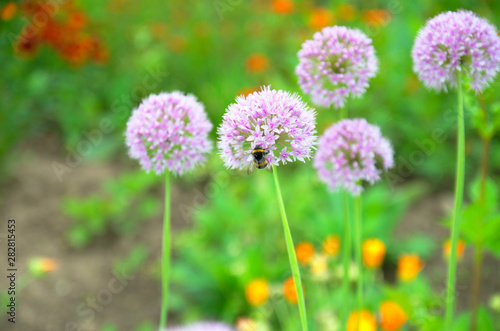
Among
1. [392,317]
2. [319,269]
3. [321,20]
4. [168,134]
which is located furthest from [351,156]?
[321,20]

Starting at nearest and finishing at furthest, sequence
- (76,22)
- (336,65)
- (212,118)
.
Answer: (336,65)
(76,22)
(212,118)

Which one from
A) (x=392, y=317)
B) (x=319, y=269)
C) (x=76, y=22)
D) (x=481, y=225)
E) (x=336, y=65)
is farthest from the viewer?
(x=76, y=22)

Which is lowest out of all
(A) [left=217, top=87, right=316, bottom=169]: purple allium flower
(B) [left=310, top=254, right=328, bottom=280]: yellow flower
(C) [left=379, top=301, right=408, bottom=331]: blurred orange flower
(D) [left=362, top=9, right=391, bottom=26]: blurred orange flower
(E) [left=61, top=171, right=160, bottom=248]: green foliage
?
(C) [left=379, top=301, right=408, bottom=331]: blurred orange flower

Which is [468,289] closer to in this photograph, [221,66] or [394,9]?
[394,9]

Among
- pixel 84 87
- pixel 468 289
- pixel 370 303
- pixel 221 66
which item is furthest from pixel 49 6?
pixel 468 289

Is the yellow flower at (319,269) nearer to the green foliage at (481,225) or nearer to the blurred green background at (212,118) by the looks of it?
the blurred green background at (212,118)

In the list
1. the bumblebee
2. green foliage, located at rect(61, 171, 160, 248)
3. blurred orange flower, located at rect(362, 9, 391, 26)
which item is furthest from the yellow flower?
blurred orange flower, located at rect(362, 9, 391, 26)

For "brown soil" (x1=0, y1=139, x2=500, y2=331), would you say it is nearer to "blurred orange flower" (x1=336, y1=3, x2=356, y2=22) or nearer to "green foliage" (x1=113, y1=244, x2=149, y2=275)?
"green foliage" (x1=113, y1=244, x2=149, y2=275)

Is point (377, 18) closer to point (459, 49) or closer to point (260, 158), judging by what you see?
point (459, 49)
